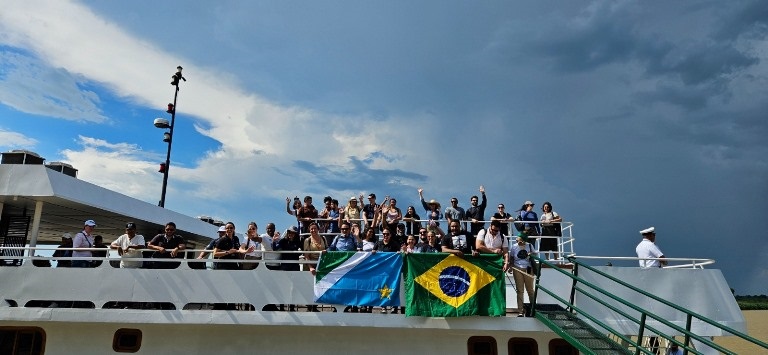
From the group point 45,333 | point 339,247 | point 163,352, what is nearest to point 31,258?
point 45,333

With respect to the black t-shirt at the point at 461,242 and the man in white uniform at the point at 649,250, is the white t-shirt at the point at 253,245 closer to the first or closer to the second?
the black t-shirt at the point at 461,242

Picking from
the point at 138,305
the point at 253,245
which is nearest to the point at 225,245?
the point at 253,245

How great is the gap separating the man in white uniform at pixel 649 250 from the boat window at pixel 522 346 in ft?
8.11

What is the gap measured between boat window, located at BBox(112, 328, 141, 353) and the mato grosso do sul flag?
3.25m

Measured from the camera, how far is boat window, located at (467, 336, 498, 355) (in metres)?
8.27

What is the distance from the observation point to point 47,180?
32.6 feet

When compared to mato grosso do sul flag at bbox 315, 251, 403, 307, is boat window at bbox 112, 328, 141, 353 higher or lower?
lower

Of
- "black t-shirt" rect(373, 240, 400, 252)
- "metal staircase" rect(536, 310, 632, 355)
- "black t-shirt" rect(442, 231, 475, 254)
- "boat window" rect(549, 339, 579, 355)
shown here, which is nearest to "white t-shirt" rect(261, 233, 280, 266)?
"black t-shirt" rect(373, 240, 400, 252)

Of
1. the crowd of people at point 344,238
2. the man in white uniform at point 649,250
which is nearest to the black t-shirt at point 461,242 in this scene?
the crowd of people at point 344,238

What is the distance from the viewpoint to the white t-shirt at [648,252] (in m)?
8.84

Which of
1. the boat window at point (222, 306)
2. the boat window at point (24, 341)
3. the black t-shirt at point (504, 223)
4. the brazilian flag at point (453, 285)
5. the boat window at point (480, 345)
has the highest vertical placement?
the black t-shirt at point (504, 223)

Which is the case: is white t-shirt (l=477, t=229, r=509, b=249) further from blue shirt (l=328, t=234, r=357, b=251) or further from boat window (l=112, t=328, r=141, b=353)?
boat window (l=112, t=328, r=141, b=353)

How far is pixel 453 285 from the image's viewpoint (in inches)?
325

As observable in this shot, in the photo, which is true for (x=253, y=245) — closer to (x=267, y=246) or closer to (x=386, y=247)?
(x=267, y=246)
